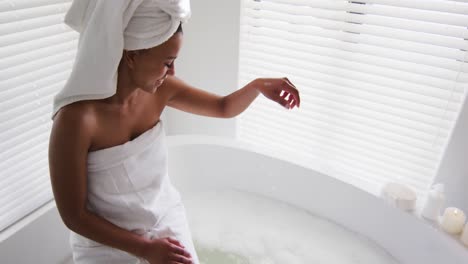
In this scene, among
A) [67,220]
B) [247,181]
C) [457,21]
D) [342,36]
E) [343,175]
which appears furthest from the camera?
[247,181]

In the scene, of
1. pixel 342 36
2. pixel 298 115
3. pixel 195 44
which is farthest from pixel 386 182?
pixel 195 44

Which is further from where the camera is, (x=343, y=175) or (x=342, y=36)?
(x=343, y=175)

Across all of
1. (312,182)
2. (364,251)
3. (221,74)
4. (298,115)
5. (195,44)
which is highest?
(195,44)

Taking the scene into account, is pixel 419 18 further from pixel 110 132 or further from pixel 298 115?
pixel 110 132

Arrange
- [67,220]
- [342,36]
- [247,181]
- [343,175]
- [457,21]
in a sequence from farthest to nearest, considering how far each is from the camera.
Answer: [247,181] → [343,175] → [342,36] → [457,21] → [67,220]

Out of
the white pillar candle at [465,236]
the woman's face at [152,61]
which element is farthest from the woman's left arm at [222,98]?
the white pillar candle at [465,236]

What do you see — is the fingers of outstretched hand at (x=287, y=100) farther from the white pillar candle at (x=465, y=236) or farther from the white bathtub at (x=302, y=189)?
the white pillar candle at (x=465, y=236)

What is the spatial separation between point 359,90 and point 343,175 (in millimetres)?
381

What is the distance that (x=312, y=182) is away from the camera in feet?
5.61

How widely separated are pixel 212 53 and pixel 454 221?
48.7 inches

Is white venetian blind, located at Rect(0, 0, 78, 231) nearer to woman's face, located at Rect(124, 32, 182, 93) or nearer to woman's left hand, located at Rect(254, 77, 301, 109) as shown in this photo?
woman's face, located at Rect(124, 32, 182, 93)

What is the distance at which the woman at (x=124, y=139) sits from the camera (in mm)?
880

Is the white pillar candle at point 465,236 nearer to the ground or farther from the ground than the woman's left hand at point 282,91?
nearer to the ground

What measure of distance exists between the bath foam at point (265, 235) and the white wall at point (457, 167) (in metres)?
0.35
